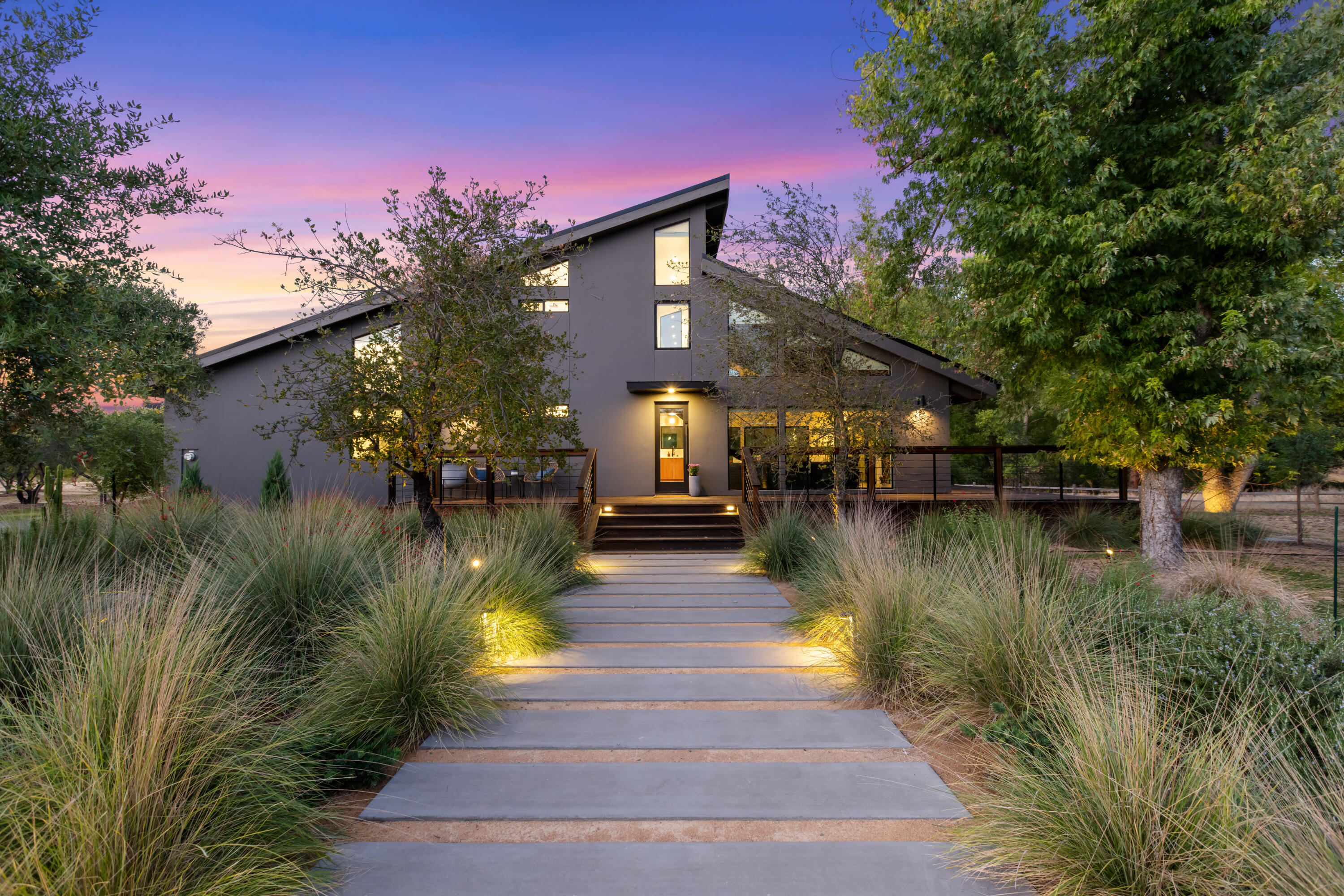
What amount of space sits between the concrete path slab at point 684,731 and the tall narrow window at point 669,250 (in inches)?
492

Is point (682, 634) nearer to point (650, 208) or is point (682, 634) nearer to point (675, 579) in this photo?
point (675, 579)

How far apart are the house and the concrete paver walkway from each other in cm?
1029

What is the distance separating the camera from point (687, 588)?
311 inches

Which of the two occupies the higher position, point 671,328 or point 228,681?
point 671,328

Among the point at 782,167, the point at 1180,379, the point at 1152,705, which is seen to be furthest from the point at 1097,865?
the point at 782,167

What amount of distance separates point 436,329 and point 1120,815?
6205mm

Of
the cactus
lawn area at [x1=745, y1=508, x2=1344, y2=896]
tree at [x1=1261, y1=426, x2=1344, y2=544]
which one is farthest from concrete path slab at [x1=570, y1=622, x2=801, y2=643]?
tree at [x1=1261, y1=426, x2=1344, y2=544]

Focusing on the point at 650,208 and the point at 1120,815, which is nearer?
the point at 1120,815

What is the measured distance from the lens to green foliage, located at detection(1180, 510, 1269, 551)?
10.4 meters

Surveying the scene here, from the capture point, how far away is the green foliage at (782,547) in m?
8.42

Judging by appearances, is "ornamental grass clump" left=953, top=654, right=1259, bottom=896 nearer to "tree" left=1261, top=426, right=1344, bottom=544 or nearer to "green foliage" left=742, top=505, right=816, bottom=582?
"green foliage" left=742, top=505, right=816, bottom=582

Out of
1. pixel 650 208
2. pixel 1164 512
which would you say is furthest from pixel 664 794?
pixel 650 208

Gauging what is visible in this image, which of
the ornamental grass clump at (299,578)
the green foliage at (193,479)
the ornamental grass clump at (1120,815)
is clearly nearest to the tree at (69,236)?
the ornamental grass clump at (299,578)

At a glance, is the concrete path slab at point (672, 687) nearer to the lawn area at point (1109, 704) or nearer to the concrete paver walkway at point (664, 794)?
the concrete paver walkway at point (664, 794)
